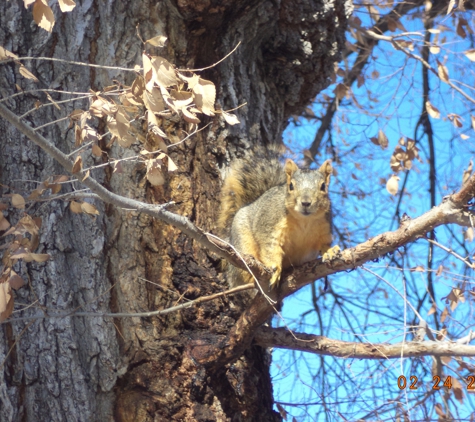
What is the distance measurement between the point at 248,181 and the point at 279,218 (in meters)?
0.25

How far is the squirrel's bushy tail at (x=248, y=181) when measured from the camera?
2490 millimetres

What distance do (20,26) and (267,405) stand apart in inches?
60.6

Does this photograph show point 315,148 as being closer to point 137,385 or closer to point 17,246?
point 137,385

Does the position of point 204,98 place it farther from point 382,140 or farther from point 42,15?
point 382,140

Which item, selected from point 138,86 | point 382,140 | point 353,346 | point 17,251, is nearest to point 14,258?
point 17,251

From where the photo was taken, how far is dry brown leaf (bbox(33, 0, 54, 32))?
132 cm

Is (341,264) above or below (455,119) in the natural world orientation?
below

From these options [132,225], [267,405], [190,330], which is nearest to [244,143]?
[132,225]

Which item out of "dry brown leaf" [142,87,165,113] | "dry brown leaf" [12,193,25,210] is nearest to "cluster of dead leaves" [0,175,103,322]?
"dry brown leaf" [12,193,25,210]

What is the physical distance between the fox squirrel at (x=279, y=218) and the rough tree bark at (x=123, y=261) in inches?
4.6

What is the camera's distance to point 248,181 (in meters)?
2.65

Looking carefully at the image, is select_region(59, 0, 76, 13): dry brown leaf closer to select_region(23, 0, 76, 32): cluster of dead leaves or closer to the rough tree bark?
select_region(23, 0, 76, 32): cluster of dead leaves

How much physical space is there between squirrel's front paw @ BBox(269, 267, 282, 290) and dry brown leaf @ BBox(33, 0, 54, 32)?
1148 millimetres

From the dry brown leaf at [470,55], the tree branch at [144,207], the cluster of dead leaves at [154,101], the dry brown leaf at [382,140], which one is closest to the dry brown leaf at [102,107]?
the cluster of dead leaves at [154,101]
